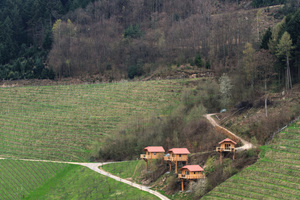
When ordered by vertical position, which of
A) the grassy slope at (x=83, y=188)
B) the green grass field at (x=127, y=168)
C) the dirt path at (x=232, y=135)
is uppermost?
the dirt path at (x=232, y=135)

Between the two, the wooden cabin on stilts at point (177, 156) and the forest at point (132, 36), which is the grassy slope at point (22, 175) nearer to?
the wooden cabin on stilts at point (177, 156)

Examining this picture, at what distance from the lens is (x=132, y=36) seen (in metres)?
124

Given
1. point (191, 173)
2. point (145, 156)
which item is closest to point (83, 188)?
point (145, 156)

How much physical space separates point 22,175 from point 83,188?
11.9 m

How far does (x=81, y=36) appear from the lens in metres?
132

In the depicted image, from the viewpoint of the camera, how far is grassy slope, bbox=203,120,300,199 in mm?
47759

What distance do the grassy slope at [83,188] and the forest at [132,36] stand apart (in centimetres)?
3087

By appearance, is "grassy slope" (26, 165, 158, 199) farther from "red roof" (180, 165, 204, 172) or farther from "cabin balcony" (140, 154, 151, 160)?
"red roof" (180, 165, 204, 172)

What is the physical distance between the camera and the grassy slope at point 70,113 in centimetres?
8044

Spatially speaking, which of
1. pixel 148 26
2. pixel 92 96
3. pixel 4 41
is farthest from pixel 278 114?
pixel 4 41

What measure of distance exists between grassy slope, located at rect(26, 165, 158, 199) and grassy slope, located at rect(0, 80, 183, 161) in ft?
22.8

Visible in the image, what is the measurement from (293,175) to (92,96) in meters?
55.8

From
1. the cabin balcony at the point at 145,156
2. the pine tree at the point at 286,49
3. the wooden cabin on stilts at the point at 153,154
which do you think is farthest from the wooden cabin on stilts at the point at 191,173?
the pine tree at the point at 286,49

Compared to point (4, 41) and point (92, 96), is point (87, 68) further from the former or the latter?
point (4, 41)
